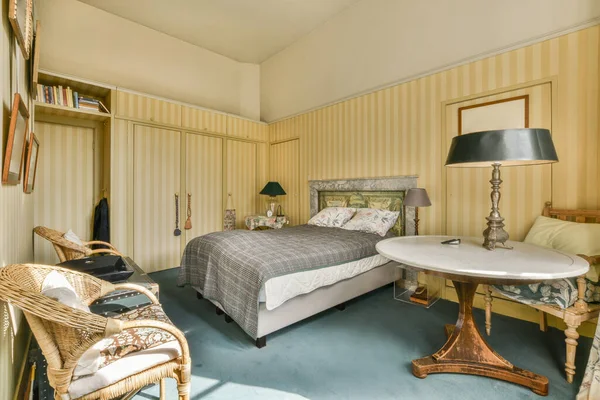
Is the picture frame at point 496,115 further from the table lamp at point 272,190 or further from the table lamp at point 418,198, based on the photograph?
the table lamp at point 272,190

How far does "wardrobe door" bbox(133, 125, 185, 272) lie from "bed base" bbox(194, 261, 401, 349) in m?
1.55

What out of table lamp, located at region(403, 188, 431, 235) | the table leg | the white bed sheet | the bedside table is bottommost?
the table leg

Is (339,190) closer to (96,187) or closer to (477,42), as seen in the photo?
(477,42)

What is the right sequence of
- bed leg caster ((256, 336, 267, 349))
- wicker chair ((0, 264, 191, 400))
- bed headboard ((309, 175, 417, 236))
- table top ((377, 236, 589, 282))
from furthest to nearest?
1. bed headboard ((309, 175, 417, 236))
2. bed leg caster ((256, 336, 267, 349))
3. table top ((377, 236, 589, 282))
4. wicker chair ((0, 264, 191, 400))

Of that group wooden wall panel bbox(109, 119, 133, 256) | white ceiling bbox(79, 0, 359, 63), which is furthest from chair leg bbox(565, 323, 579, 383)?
wooden wall panel bbox(109, 119, 133, 256)

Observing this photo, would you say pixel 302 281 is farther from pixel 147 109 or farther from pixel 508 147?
pixel 147 109

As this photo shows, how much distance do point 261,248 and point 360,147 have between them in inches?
89.5

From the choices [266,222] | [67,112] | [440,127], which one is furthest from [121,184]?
[440,127]

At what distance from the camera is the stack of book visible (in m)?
3.27

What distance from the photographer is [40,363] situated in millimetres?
1357

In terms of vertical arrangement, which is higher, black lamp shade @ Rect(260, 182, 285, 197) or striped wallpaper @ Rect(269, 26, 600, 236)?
A: striped wallpaper @ Rect(269, 26, 600, 236)

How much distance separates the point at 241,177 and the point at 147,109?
1.80 m

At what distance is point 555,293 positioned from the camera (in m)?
1.82

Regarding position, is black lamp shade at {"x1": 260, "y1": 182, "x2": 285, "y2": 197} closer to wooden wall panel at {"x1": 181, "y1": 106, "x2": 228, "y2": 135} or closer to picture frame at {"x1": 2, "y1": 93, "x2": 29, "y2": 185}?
wooden wall panel at {"x1": 181, "y1": 106, "x2": 228, "y2": 135}
